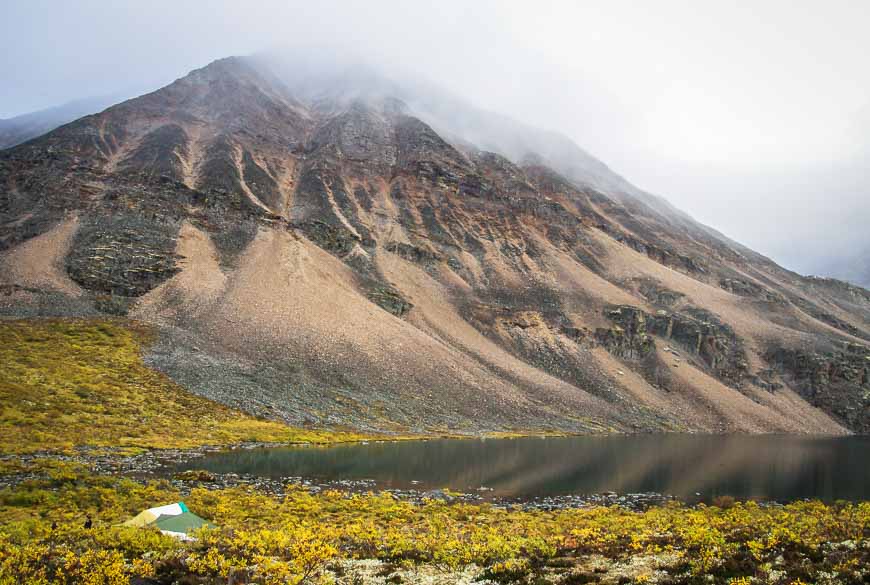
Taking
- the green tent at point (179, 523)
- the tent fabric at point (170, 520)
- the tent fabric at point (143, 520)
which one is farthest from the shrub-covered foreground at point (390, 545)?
the green tent at point (179, 523)

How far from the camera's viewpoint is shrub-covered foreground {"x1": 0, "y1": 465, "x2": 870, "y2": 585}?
13883mm

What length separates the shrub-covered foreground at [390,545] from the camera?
13.9 m

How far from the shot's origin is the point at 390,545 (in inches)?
765

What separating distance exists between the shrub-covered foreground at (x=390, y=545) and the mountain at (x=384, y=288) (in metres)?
41.8

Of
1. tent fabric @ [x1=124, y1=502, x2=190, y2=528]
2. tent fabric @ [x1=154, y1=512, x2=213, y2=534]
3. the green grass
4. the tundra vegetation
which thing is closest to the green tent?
tent fabric @ [x1=154, y1=512, x2=213, y2=534]

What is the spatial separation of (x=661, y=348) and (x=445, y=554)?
124 m

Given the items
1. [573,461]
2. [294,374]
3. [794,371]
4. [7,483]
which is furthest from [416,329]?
[794,371]

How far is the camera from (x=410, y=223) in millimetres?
154375

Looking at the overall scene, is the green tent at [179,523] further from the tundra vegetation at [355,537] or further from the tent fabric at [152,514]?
the tundra vegetation at [355,537]

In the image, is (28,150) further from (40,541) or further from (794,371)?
(794,371)

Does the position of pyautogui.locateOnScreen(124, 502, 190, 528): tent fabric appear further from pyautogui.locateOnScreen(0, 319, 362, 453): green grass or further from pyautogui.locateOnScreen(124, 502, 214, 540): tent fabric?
pyautogui.locateOnScreen(0, 319, 362, 453): green grass

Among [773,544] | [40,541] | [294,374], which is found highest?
[773,544]

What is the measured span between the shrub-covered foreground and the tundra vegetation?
7cm

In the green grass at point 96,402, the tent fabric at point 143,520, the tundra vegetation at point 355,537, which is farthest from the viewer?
the green grass at point 96,402
